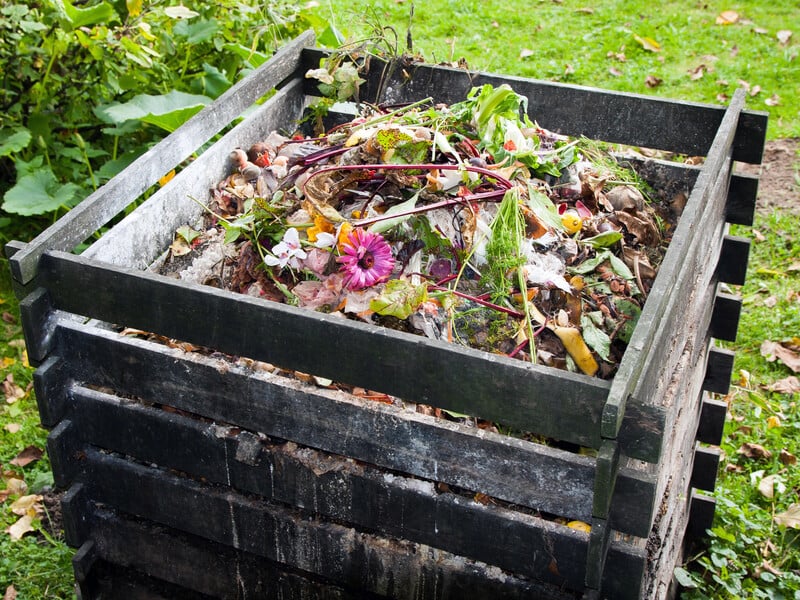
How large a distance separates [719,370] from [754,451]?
0.63 metres

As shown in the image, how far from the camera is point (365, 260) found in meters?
2.44

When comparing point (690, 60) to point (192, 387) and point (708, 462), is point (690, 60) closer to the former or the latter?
point (708, 462)

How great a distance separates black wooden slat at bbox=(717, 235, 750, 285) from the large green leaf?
206 cm

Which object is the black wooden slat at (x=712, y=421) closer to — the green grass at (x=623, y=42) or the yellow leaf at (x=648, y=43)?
the green grass at (x=623, y=42)

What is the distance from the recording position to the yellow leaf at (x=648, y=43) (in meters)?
6.61

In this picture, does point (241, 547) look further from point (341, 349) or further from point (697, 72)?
point (697, 72)

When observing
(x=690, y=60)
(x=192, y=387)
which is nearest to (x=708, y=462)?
(x=192, y=387)

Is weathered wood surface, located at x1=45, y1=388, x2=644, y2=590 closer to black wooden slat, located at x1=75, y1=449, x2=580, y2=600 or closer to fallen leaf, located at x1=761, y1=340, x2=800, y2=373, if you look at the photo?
black wooden slat, located at x1=75, y1=449, x2=580, y2=600

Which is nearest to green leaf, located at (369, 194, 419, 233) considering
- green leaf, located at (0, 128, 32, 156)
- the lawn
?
the lawn

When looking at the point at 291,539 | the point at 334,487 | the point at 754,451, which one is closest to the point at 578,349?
the point at 334,487

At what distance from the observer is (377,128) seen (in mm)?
2838

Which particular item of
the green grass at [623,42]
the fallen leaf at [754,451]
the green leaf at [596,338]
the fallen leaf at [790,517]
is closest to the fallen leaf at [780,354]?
the fallen leaf at [754,451]

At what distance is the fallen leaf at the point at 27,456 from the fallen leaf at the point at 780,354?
124 inches

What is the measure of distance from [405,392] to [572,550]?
52 cm
